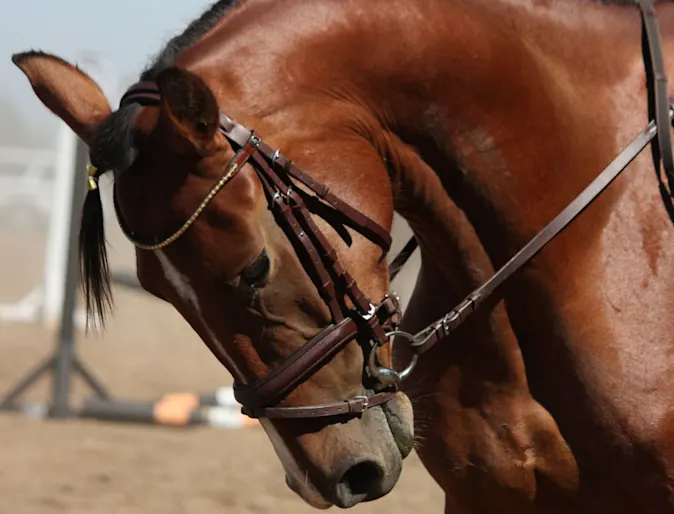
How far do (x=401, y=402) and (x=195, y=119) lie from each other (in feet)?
2.45

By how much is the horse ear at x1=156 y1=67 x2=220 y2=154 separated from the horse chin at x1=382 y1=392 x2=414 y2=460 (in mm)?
671

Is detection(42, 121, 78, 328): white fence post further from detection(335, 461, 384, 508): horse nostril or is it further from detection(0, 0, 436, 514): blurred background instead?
detection(335, 461, 384, 508): horse nostril

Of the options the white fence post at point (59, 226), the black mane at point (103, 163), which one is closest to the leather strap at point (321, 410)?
the black mane at point (103, 163)

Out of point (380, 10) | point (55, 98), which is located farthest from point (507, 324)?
point (55, 98)

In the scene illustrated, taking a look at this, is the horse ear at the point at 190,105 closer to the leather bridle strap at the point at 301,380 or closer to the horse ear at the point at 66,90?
the horse ear at the point at 66,90

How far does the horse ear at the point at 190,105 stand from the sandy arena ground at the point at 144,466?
1.53 meters

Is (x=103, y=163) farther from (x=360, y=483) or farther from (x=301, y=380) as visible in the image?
(x=360, y=483)

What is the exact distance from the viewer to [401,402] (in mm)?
2064

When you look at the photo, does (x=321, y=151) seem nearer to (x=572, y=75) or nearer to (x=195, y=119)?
(x=195, y=119)

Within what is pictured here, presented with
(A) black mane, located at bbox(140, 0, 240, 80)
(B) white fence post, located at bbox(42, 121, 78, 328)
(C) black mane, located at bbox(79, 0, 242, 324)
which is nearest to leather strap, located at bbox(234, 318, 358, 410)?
(C) black mane, located at bbox(79, 0, 242, 324)

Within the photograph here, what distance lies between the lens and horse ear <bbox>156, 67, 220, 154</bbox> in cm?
174

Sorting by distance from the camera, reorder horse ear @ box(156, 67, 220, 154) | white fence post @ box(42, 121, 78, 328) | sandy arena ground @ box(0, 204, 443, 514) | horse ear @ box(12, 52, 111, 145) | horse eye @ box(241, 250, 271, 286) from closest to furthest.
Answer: horse ear @ box(156, 67, 220, 154), horse eye @ box(241, 250, 271, 286), horse ear @ box(12, 52, 111, 145), sandy arena ground @ box(0, 204, 443, 514), white fence post @ box(42, 121, 78, 328)

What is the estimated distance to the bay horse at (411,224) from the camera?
188cm

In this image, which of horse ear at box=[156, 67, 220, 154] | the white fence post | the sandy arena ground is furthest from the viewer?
the white fence post
